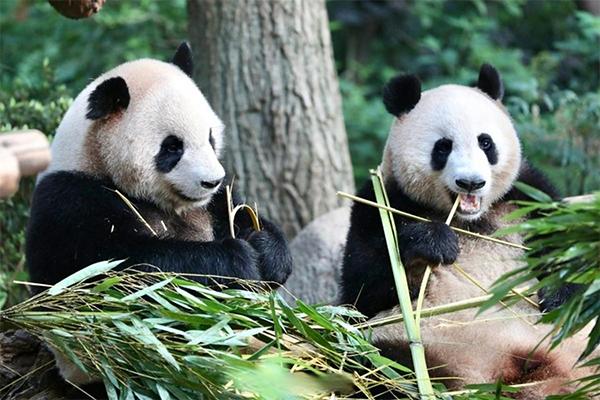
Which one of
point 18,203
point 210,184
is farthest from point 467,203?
point 18,203

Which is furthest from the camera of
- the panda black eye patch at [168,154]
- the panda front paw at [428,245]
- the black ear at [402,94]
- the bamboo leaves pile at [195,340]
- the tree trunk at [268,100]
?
the tree trunk at [268,100]

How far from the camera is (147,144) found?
4449mm

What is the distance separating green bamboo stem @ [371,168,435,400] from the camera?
3.78m

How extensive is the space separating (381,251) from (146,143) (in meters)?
1.17

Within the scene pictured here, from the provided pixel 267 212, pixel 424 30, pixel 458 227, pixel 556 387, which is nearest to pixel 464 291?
pixel 458 227

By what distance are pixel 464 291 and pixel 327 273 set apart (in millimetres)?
1841

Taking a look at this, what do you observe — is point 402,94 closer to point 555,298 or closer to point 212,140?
point 212,140

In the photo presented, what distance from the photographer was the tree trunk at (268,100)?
22.9 feet

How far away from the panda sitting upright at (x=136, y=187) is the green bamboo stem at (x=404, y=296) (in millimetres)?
512

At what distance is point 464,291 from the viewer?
464 cm

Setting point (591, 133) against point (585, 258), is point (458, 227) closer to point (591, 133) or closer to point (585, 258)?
point (585, 258)

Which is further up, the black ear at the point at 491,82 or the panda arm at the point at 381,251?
the black ear at the point at 491,82

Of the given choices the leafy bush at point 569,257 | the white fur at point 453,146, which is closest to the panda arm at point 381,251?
the white fur at point 453,146

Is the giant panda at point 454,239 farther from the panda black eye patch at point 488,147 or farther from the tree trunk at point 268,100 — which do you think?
the tree trunk at point 268,100
